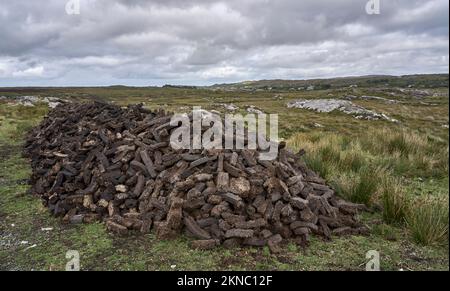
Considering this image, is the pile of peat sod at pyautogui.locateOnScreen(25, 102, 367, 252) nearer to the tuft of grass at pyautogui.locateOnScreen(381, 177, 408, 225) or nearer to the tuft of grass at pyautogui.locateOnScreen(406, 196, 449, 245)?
the tuft of grass at pyautogui.locateOnScreen(381, 177, 408, 225)

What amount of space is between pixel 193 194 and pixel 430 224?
11.3ft

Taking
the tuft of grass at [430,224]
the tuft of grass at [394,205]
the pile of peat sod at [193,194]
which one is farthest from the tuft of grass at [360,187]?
the tuft of grass at [430,224]

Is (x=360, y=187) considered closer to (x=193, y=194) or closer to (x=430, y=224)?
(x=430, y=224)

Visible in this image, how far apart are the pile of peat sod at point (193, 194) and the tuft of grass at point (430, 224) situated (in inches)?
28.9

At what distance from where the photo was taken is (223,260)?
16.2ft

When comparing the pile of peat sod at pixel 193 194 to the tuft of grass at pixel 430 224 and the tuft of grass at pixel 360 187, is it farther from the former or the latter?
the tuft of grass at pixel 430 224

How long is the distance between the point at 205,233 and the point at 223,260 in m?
0.66

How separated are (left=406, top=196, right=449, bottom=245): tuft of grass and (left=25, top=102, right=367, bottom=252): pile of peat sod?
0.73m

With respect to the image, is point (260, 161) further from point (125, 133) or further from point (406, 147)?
point (406, 147)

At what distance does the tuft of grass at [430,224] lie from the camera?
5.31 metres

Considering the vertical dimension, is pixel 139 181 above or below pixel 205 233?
above

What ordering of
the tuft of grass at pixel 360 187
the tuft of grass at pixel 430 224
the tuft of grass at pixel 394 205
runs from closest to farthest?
the tuft of grass at pixel 430 224 → the tuft of grass at pixel 394 205 → the tuft of grass at pixel 360 187
